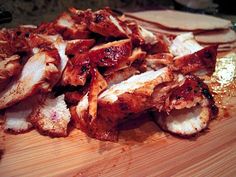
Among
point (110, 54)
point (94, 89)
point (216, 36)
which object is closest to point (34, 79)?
point (94, 89)

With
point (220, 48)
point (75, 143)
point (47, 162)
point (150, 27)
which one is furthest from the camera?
point (150, 27)

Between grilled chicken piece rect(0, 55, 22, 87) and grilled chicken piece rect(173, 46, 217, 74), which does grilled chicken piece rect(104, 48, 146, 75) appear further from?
grilled chicken piece rect(0, 55, 22, 87)

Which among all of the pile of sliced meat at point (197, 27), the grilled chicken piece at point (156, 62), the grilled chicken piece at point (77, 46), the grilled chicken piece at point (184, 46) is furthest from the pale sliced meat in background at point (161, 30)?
the grilled chicken piece at point (77, 46)

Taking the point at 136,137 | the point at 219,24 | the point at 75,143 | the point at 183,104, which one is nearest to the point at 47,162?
the point at 75,143

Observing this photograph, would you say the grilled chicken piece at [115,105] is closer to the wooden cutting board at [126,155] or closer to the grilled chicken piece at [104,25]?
the wooden cutting board at [126,155]

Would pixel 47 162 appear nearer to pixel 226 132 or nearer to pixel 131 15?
pixel 226 132

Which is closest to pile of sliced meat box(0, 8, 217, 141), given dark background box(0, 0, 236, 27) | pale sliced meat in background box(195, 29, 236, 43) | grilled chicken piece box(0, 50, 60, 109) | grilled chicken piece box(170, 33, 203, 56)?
grilled chicken piece box(0, 50, 60, 109)

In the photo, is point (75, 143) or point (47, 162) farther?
point (75, 143)
